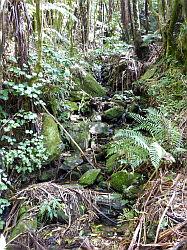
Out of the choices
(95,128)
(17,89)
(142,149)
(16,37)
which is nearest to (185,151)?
(142,149)

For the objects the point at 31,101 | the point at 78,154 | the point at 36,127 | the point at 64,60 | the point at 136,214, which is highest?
the point at 64,60

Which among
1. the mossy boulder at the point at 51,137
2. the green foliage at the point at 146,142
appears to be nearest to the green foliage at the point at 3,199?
the mossy boulder at the point at 51,137

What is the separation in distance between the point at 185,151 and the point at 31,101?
169 cm

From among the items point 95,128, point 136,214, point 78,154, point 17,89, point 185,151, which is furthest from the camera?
point 95,128

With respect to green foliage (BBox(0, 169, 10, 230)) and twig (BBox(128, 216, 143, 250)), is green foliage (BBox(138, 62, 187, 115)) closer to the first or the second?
twig (BBox(128, 216, 143, 250))

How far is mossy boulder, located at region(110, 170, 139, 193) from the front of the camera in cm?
362

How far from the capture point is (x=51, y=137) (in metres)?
4.05

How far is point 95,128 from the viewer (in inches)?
186

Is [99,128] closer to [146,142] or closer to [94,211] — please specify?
[146,142]

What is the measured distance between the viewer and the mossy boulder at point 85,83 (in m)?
5.48

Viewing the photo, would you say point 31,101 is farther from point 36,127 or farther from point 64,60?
point 64,60

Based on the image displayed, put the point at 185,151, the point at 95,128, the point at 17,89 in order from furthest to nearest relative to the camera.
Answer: the point at 95,128 < the point at 17,89 < the point at 185,151

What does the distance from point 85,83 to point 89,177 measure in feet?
7.24

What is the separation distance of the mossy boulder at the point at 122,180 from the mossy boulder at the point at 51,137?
695mm
